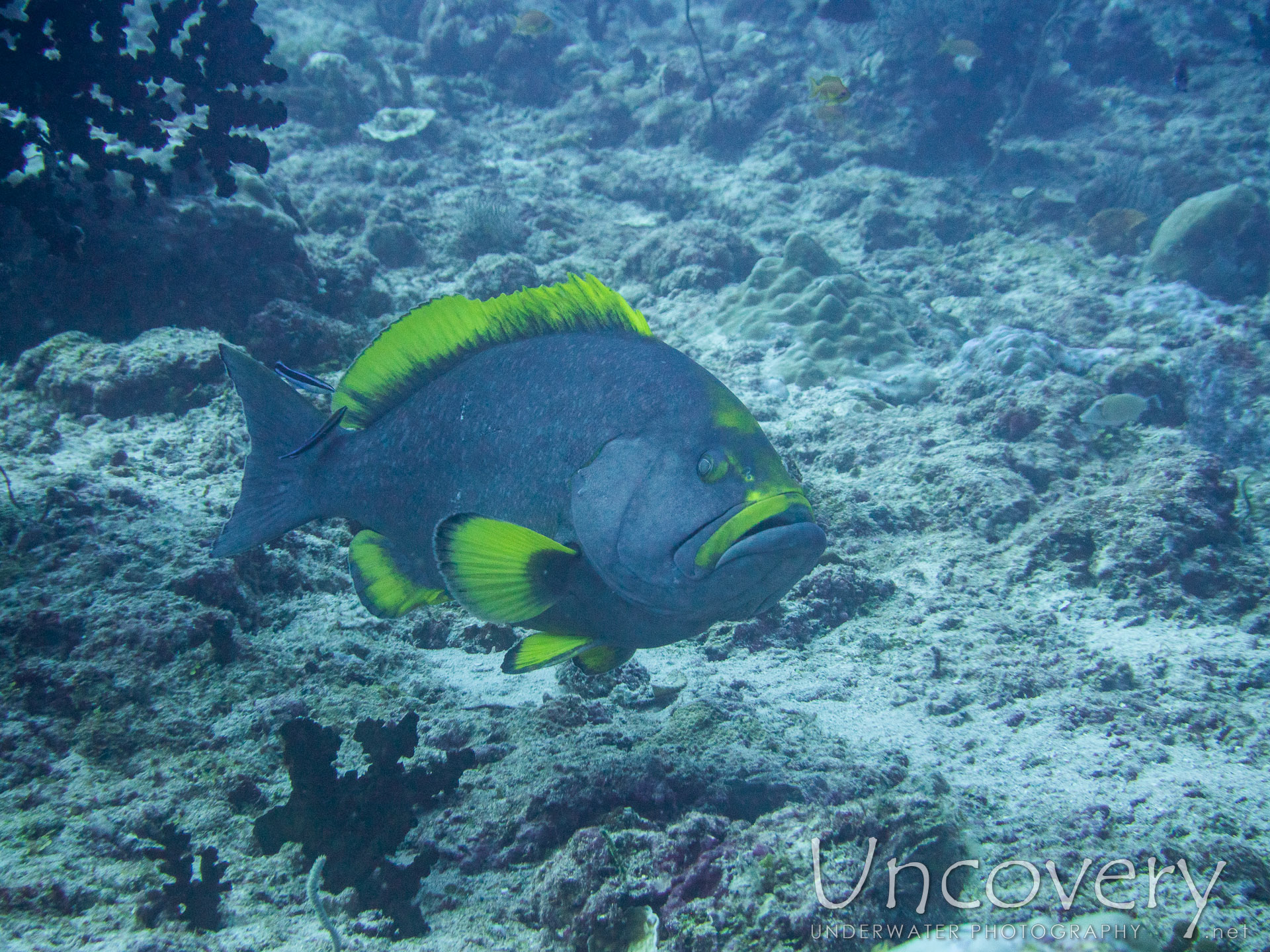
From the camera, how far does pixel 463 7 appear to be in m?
13.6

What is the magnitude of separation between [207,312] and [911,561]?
5.21 m

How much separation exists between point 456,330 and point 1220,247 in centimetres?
973

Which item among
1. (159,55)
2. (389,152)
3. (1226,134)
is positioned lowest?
(1226,134)

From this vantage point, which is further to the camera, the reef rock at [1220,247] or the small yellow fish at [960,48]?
the small yellow fish at [960,48]

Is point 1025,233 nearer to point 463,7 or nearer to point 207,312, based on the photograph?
point 207,312

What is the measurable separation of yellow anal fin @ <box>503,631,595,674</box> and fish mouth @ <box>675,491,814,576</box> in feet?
1.53

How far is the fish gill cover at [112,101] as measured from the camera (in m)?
4.08

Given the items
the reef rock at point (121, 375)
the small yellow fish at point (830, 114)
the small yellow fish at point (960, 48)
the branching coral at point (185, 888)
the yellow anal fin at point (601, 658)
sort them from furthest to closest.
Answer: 1. the small yellow fish at point (960, 48)
2. the small yellow fish at point (830, 114)
3. the reef rock at point (121, 375)
4. the yellow anal fin at point (601, 658)
5. the branching coral at point (185, 888)

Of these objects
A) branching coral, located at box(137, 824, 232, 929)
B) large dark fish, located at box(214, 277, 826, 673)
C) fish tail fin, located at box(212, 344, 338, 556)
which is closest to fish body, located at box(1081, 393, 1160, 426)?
large dark fish, located at box(214, 277, 826, 673)

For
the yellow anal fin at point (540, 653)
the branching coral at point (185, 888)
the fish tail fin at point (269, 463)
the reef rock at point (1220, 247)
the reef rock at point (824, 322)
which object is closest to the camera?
the branching coral at point (185, 888)

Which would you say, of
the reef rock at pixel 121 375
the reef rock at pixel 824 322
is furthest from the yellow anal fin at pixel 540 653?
the reef rock at pixel 824 322

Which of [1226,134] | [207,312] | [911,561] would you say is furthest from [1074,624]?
[1226,134]

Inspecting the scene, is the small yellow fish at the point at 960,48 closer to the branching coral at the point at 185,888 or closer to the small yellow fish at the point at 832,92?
the small yellow fish at the point at 832,92

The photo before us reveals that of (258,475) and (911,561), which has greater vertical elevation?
(258,475)
